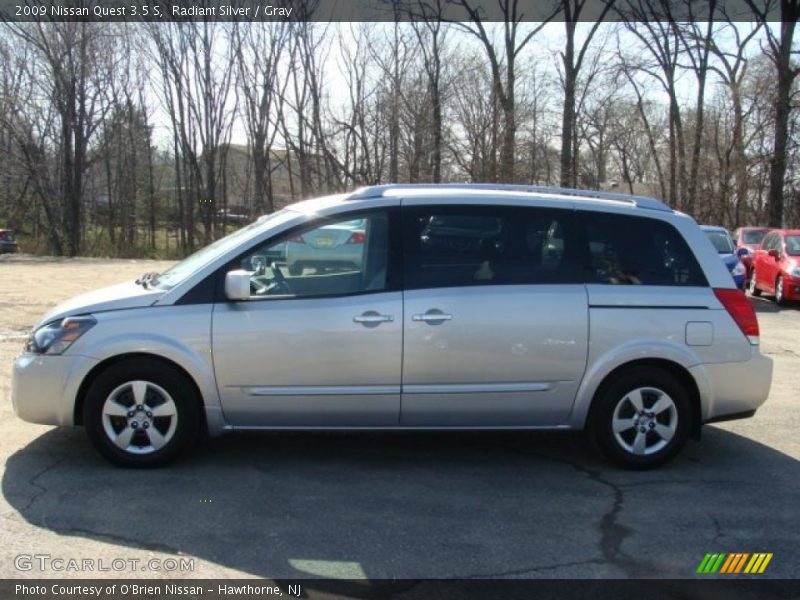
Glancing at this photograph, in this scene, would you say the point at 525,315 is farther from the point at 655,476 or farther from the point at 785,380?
the point at 785,380

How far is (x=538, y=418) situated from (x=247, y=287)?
207 centimetres

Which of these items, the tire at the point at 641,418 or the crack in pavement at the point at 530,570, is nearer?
the crack in pavement at the point at 530,570

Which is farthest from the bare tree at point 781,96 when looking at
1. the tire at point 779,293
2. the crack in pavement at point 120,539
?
the crack in pavement at point 120,539

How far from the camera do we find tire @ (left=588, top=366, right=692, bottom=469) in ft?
15.6

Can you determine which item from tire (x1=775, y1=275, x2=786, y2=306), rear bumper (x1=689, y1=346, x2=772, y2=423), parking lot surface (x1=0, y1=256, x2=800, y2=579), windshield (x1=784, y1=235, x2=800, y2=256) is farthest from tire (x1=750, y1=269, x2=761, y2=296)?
rear bumper (x1=689, y1=346, x2=772, y2=423)

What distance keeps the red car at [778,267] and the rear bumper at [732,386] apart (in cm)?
1120

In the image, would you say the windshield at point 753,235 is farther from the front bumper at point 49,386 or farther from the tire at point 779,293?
the front bumper at point 49,386

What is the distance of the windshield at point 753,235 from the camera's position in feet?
66.7

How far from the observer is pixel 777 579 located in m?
3.45

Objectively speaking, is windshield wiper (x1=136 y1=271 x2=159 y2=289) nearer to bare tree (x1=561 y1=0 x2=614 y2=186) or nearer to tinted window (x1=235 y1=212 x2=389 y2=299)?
tinted window (x1=235 y1=212 x2=389 y2=299)

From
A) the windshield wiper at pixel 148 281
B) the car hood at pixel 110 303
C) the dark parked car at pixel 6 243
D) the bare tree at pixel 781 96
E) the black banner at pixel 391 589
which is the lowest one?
the black banner at pixel 391 589

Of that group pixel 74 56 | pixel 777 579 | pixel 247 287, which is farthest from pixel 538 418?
pixel 74 56

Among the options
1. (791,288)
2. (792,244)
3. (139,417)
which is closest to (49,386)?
(139,417)

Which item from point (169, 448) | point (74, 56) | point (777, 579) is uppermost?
point (74, 56)
